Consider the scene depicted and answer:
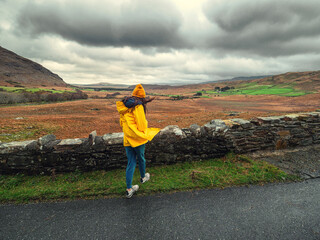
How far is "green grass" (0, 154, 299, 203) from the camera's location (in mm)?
3178

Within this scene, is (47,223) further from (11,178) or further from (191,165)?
(191,165)

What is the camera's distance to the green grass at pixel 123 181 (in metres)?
3.18

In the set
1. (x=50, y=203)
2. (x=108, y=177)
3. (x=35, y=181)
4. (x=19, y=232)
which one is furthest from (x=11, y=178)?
(x=108, y=177)

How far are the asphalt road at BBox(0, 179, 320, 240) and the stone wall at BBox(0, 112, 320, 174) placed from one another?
4.15 ft

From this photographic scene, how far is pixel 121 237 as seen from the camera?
2227 mm

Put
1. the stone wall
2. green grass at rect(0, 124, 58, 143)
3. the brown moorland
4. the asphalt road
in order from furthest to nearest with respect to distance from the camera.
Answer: the brown moorland, green grass at rect(0, 124, 58, 143), the stone wall, the asphalt road

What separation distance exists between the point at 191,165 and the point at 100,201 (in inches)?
103

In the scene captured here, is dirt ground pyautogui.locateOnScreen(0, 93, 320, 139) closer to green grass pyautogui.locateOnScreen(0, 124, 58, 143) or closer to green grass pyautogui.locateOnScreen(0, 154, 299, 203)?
green grass pyautogui.locateOnScreen(0, 124, 58, 143)

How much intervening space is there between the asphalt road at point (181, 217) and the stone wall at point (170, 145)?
127 cm

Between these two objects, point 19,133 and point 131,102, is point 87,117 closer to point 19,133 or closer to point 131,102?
point 19,133

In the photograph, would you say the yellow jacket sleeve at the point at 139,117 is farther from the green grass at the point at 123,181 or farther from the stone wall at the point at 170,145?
the green grass at the point at 123,181

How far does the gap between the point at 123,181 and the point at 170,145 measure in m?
1.66

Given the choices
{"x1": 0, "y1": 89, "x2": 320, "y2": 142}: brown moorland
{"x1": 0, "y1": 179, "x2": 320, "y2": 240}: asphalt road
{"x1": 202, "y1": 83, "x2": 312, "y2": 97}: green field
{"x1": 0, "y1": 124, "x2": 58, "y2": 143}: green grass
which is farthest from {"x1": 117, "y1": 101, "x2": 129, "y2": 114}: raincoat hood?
{"x1": 202, "y1": 83, "x2": 312, "y2": 97}: green field

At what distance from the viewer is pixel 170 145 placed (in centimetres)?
442
